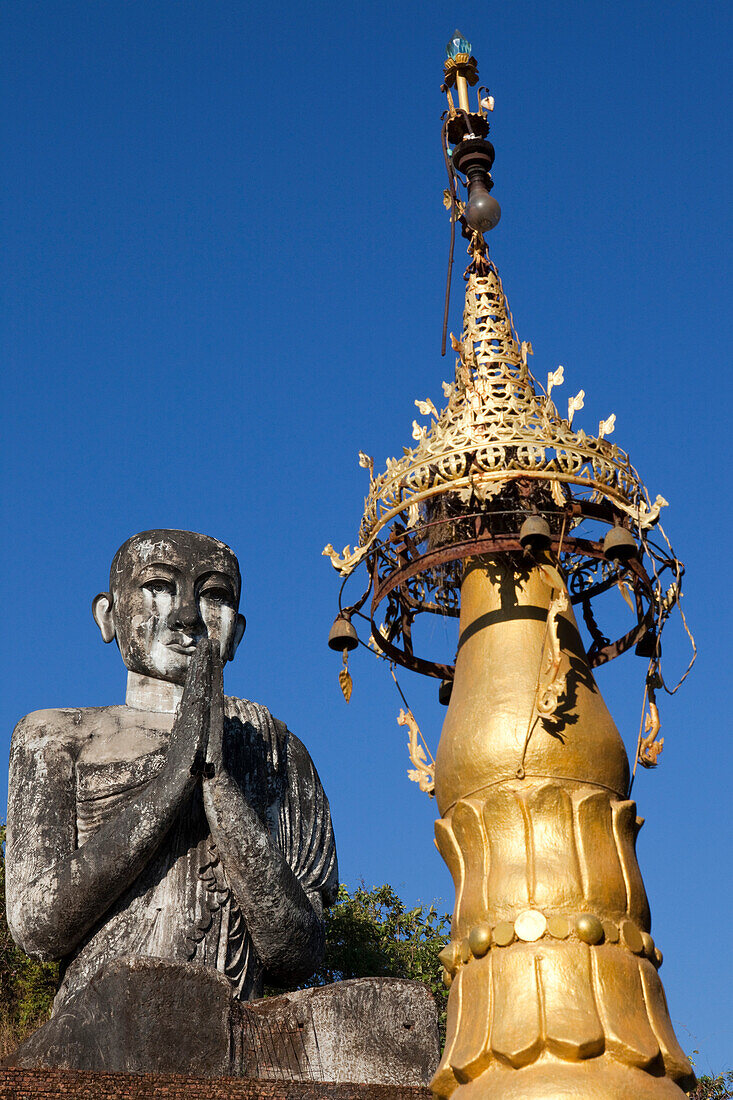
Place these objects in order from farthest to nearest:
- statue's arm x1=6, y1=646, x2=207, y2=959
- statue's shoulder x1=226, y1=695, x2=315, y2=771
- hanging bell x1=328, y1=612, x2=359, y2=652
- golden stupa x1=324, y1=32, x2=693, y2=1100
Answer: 1. statue's shoulder x1=226, y1=695, x2=315, y2=771
2. statue's arm x1=6, y1=646, x2=207, y2=959
3. hanging bell x1=328, y1=612, x2=359, y2=652
4. golden stupa x1=324, y1=32, x2=693, y2=1100

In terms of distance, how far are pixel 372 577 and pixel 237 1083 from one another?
103 inches

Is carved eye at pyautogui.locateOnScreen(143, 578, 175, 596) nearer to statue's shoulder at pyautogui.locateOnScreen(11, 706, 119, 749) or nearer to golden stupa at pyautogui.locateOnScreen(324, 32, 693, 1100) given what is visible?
statue's shoulder at pyautogui.locateOnScreen(11, 706, 119, 749)

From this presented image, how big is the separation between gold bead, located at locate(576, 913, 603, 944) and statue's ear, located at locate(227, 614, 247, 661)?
4720mm

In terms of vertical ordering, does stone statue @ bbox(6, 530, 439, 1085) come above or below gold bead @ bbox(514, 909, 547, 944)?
above

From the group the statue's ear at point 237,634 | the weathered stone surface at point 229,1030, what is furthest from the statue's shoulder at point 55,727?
the weathered stone surface at point 229,1030

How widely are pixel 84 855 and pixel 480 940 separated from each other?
329cm

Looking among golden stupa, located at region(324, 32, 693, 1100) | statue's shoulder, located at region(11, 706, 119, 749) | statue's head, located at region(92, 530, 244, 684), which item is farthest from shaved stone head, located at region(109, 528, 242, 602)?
golden stupa, located at region(324, 32, 693, 1100)

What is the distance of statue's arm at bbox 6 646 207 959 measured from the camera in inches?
324

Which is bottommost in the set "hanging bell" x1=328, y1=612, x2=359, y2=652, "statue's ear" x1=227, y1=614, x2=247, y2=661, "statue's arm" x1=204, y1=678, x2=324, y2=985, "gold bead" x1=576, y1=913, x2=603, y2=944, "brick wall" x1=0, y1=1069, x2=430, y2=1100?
"brick wall" x1=0, y1=1069, x2=430, y2=1100

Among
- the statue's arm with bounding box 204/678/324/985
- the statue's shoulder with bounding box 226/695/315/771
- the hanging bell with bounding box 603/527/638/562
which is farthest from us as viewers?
the statue's shoulder with bounding box 226/695/315/771

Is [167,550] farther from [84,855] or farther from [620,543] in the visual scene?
[620,543]

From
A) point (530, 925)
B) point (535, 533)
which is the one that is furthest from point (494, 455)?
point (530, 925)

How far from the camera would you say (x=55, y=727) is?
9.40 meters

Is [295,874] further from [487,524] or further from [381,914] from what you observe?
[381,914]
